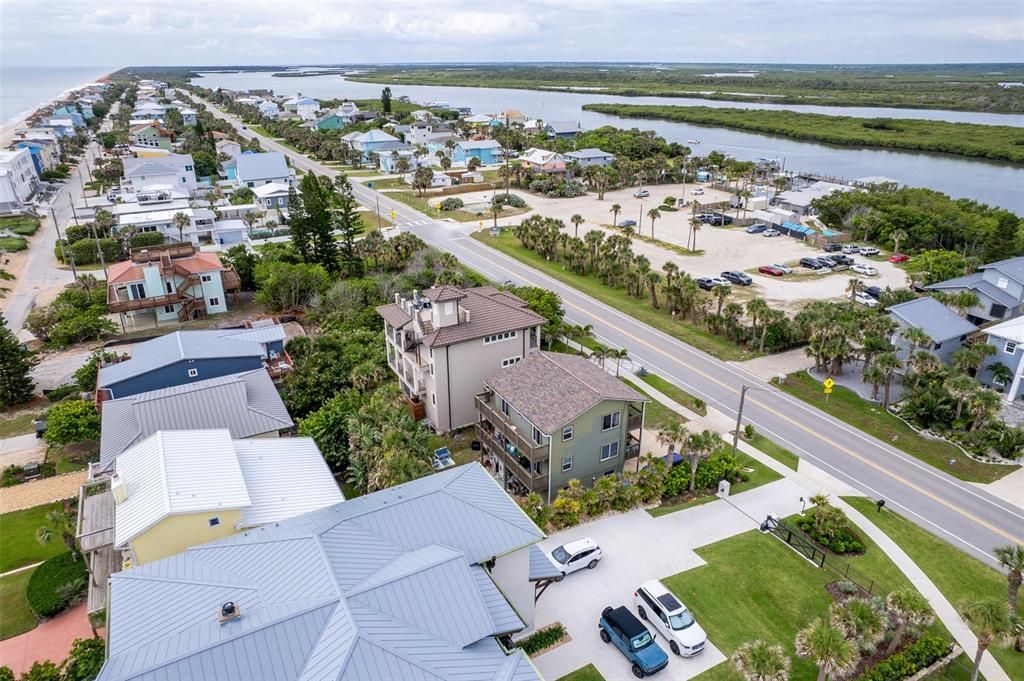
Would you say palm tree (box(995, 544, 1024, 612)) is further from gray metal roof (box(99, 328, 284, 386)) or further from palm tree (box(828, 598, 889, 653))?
gray metal roof (box(99, 328, 284, 386))

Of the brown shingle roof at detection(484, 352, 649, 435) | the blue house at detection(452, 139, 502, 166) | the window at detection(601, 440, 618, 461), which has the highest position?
the blue house at detection(452, 139, 502, 166)

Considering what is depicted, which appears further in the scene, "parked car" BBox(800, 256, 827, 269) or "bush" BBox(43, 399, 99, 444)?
"parked car" BBox(800, 256, 827, 269)

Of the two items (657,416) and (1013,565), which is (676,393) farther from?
(1013,565)

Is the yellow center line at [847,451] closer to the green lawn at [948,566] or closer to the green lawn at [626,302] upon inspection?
the green lawn at [948,566]

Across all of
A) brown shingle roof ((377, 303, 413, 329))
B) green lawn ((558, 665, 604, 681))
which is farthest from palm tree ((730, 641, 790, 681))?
brown shingle roof ((377, 303, 413, 329))

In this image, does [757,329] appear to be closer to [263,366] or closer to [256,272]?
[263,366]

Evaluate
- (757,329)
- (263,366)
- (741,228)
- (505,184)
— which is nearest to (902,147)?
(741,228)

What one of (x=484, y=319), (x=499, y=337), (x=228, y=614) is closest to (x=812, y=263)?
(x=499, y=337)

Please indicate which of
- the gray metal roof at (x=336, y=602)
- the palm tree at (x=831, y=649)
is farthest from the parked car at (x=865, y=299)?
the gray metal roof at (x=336, y=602)
